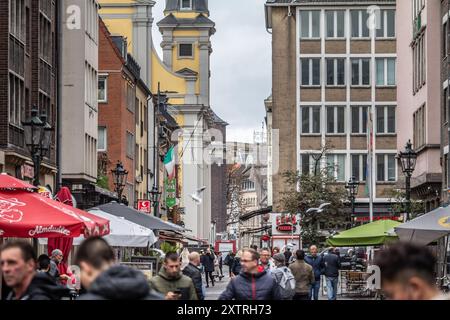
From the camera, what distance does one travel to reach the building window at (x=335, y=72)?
92.0 metres

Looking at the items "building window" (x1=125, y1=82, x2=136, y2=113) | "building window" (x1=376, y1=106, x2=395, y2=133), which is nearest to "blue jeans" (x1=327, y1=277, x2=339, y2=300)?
"building window" (x1=125, y1=82, x2=136, y2=113)

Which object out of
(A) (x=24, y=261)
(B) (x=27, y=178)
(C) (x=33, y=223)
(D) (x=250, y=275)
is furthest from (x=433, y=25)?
(A) (x=24, y=261)

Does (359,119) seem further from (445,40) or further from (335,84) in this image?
(445,40)

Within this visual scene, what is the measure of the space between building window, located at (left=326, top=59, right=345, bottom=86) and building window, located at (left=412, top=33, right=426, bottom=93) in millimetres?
31899

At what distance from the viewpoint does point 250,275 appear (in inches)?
595

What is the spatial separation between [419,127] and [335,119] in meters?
34.7

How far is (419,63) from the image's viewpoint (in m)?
57.9

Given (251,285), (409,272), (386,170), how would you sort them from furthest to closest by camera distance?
(386,170)
(251,285)
(409,272)

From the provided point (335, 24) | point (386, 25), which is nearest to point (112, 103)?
point (335, 24)

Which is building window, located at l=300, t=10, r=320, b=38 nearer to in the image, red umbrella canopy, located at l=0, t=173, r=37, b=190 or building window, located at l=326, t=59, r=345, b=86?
building window, located at l=326, t=59, r=345, b=86

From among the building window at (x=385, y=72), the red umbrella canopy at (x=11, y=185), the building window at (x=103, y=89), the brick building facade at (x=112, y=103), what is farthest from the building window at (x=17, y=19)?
the building window at (x=385, y=72)

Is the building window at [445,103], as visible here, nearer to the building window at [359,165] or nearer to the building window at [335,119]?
the building window at [359,165]

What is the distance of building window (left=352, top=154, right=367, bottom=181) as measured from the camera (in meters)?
91.9
